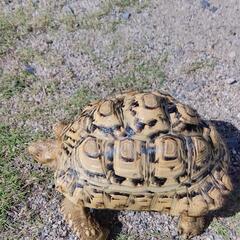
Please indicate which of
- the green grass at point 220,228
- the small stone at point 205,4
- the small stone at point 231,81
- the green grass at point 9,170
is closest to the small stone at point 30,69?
the green grass at point 9,170

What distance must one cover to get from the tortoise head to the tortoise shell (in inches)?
11.1

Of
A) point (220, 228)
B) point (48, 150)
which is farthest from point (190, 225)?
point (48, 150)

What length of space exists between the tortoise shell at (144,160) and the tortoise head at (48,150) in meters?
0.28

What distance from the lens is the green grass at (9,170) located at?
155 inches

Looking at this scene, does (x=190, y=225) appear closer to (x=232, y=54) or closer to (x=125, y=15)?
(x=232, y=54)

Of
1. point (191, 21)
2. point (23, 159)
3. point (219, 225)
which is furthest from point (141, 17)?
point (219, 225)

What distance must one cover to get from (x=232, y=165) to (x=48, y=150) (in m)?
1.42

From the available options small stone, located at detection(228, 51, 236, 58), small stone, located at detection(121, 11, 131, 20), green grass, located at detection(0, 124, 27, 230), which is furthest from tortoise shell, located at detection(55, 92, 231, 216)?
small stone, located at detection(121, 11, 131, 20)

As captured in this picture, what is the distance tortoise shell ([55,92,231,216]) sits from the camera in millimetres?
3369

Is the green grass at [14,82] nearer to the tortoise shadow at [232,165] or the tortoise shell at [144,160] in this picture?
the tortoise shell at [144,160]

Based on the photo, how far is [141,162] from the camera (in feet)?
11.0

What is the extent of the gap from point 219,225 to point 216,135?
0.67m

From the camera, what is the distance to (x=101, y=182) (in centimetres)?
344

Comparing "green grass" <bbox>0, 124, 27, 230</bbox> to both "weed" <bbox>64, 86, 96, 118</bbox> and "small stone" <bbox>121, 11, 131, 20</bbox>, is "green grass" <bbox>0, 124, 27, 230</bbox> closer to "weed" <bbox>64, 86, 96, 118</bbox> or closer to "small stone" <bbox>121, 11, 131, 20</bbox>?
"weed" <bbox>64, 86, 96, 118</bbox>
